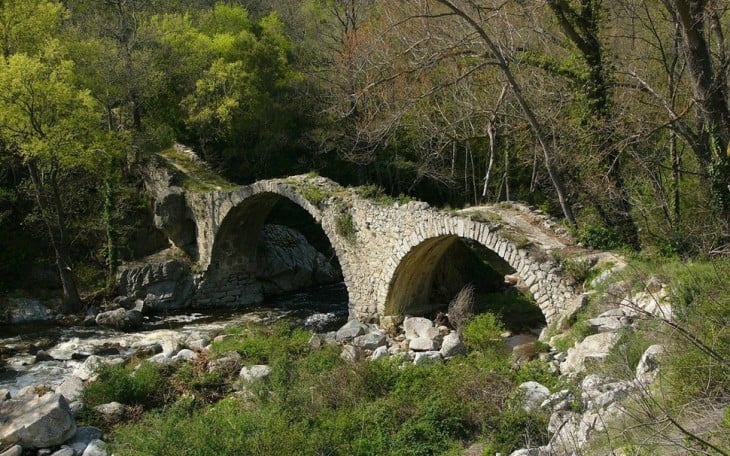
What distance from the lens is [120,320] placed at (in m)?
17.5

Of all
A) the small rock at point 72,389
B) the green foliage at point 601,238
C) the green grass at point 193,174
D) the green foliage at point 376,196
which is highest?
the green grass at point 193,174

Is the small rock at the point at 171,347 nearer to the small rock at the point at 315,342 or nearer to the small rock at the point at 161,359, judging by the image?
the small rock at the point at 161,359

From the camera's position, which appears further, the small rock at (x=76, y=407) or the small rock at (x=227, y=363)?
the small rock at (x=227, y=363)

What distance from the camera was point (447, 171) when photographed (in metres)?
22.8

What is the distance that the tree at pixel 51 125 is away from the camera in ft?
53.2

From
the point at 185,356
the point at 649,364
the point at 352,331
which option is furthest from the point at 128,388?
the point at 649,364

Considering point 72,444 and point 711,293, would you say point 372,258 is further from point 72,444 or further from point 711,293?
point 711,293

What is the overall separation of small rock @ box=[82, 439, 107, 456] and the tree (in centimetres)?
1088

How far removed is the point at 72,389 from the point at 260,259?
41.2 ft

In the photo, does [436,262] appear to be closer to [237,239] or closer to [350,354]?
[350,354]

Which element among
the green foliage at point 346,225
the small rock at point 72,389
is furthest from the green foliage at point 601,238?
the small rock at point 72,389

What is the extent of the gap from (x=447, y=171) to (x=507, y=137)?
3.94 metres

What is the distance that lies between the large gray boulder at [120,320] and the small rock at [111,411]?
8.39 metres

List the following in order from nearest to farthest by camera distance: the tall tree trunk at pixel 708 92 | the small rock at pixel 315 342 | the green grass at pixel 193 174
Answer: the tall tree trunk at pixel 708 92
the small rock at pixel 315 342
the green grass at pixel 193 174
